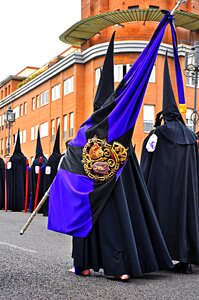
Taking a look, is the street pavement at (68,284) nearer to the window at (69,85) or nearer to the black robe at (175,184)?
the black robe at (175,184)

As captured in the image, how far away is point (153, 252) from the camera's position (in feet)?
18.2

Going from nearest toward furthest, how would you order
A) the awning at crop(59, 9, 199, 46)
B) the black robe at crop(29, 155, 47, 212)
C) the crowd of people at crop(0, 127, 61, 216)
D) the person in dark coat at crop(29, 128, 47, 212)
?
1. the person in dark coat at crop(29, 128, 47, 212)
2. the black robe at crop(29, 155, 47, 212)
3. the crowd of people at crop(0, 127, 61, 216)
4. the awning at crop(59, 9, 199, 46)

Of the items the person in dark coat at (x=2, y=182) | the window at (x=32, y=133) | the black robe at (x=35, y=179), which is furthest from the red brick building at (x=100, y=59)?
the black robe at (x=35, y=179)

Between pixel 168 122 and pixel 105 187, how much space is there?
4.95 feet

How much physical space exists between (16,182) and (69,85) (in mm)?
30555

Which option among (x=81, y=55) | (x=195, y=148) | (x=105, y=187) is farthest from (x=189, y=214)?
(x=81, y=55)

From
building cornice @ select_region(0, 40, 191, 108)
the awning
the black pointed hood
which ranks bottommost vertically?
the black pointed hood

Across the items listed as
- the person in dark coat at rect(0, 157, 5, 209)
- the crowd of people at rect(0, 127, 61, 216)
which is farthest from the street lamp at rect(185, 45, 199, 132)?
the person in dark coat at rect(0, 157, 5, 209)

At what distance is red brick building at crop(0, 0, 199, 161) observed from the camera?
45156mm

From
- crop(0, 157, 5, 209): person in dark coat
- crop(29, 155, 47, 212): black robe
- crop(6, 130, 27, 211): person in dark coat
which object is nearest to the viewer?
crop(29, 155, 47, 212): black robe

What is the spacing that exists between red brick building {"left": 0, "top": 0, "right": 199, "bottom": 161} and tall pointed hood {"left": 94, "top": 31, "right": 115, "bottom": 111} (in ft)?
114

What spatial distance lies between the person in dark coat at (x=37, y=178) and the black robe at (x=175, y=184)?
13926mm

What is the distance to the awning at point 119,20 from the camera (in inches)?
1735

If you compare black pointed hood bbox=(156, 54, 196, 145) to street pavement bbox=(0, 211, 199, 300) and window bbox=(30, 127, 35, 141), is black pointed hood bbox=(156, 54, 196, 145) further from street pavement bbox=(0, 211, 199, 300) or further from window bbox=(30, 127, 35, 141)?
Answer: window bbox=(30, 127, 35, 141)
